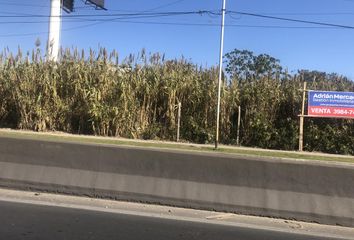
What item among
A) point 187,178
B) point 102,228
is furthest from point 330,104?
point 102,228

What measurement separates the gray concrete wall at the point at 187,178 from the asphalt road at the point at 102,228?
0.92m

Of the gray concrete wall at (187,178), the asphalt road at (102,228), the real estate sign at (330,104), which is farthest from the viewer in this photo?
the real estate sign at (330,104)

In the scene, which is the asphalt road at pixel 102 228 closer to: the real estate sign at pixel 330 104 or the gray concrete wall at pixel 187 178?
the gray concrete wall at pixel 187 178

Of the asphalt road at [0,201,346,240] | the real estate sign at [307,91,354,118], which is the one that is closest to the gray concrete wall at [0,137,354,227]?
the asphalt road at [0,201,346,240]

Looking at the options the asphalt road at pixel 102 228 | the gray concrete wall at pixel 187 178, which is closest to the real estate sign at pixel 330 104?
the gray concrete wall at pixel 187 178

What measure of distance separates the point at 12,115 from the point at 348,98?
475 inches

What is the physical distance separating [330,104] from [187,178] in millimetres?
10365

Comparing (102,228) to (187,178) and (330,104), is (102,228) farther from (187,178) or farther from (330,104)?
(330,104)

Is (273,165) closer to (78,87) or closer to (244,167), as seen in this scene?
(244,167)

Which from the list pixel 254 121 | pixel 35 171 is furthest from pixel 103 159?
pixel 254 121

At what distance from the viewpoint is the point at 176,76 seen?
18.9m

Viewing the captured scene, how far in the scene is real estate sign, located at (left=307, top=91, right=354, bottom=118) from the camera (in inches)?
691

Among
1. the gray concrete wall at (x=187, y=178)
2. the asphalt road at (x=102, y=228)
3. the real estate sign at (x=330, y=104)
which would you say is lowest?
the asphalt road at (x=102, y=228)

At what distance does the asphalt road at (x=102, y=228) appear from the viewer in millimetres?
6680
